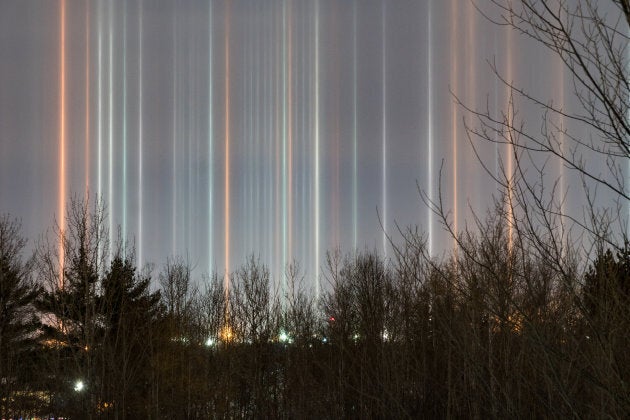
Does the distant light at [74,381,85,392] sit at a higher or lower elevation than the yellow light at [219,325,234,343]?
lower

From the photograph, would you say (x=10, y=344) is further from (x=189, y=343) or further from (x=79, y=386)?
(x=189, y=343)

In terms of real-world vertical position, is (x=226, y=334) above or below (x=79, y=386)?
above

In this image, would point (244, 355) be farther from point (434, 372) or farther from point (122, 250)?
point (434, 372)

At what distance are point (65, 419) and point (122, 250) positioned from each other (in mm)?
5588

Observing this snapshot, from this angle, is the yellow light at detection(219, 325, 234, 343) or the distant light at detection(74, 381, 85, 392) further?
the yellow light at detection(219, 325, 234, 343)

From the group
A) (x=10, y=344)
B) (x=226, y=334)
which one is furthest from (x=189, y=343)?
(x=10, y=344)

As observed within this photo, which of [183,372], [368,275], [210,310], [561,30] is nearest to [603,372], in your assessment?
[561,30]

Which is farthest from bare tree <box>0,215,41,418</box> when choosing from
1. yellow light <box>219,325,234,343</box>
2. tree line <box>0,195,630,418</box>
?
yellow light <box>219,325,234,343</box>

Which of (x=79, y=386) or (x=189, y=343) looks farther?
(x=189, y=343)

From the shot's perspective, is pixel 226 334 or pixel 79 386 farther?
pixel 226 334

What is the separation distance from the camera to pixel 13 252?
80.9 ft

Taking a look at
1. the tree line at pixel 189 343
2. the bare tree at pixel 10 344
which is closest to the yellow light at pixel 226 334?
the tree line at pixel 189 343

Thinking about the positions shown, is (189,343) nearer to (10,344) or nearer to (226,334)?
(226,334)

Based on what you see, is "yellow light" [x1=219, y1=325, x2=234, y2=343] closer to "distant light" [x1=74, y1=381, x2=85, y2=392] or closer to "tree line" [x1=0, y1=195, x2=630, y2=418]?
"tree line" [x1=0, y1=195, x2=630, y2=418]
